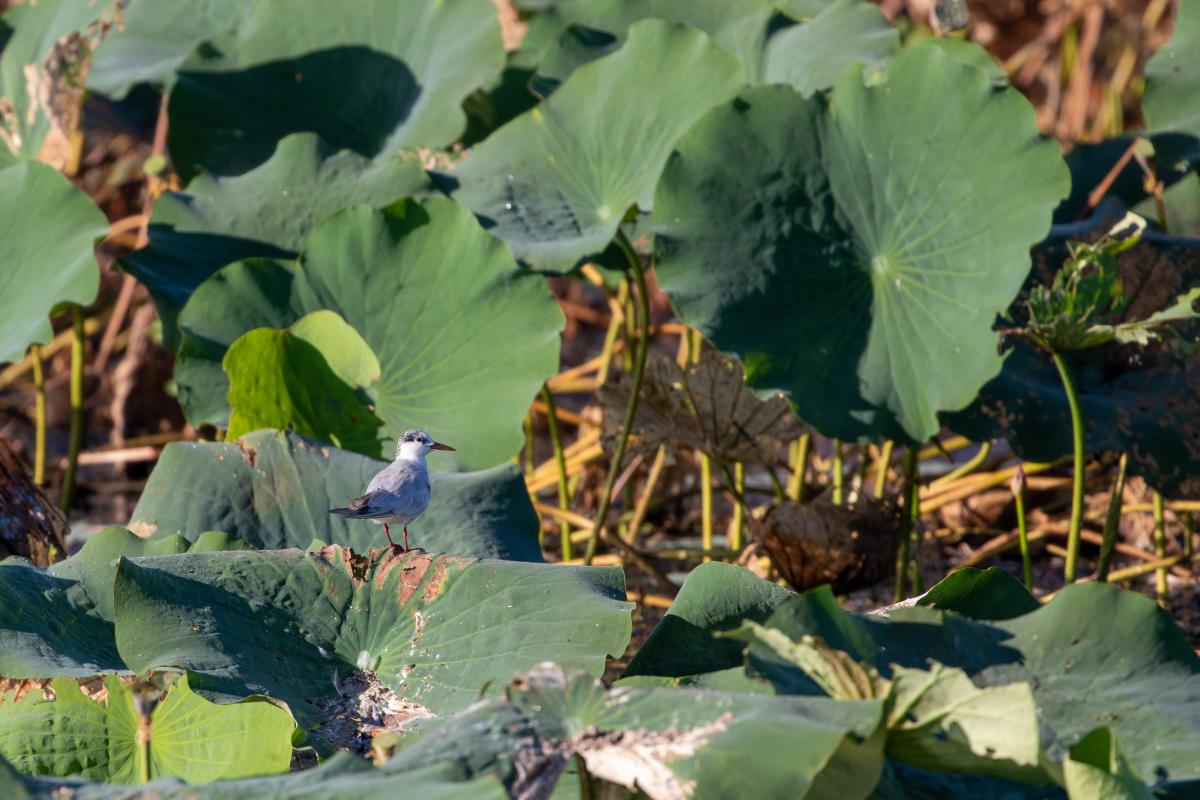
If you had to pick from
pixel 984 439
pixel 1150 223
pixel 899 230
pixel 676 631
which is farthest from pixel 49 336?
pixel 1150 223

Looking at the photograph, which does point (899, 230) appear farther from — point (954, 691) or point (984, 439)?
point (954, 691)

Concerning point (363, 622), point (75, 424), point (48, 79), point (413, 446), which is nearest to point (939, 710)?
point (363, 622)

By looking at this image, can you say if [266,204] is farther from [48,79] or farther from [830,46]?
[830,46]

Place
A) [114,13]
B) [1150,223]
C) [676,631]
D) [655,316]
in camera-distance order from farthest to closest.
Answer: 1. [655,316]
2. [114,13]
3. [1150,223]
4. [676,631]

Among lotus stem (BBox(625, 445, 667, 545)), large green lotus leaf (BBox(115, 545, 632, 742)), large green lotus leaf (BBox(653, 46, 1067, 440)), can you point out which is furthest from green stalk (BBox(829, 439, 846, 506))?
large green lotus leaf (BBox(115, 545, 632, 742))

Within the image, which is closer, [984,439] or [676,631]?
[676,631]

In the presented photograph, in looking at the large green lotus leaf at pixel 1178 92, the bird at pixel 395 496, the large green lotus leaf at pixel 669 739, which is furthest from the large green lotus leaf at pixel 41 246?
the large green lotus leaf at pixel 1178 92
